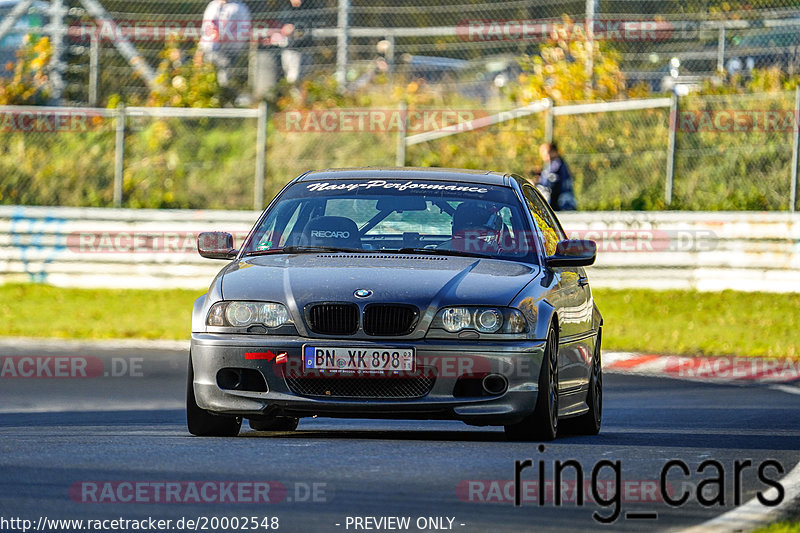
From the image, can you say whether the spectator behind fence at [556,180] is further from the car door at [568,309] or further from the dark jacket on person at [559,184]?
the car door at [568,309]

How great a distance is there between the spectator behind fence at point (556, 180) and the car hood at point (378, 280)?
1133 cm

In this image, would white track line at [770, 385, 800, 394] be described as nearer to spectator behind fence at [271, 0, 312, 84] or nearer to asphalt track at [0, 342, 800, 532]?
asphalt track at [0, 342, 800, 532]

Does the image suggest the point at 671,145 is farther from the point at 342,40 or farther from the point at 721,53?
the point at 342,40

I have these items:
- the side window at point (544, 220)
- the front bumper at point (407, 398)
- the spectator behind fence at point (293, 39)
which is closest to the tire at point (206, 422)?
the front bumper at point (407, 398)

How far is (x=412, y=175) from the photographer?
9.56m

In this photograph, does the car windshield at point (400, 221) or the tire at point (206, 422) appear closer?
the tire at point (206, 422)

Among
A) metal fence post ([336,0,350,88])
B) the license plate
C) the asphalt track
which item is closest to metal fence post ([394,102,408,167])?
metal fence post ([336,0,350,88])

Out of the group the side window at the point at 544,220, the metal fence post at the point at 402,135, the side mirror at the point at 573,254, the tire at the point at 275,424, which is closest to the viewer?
the side mirror at the point at 573,254

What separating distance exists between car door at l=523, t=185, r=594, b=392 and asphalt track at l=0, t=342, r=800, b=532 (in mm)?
373

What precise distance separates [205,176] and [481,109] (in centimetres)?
404

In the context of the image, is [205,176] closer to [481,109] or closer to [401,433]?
[481,109]

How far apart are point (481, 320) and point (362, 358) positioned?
61cm

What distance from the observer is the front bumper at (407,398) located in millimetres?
7973

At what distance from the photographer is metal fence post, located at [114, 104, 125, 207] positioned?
72.2ft
